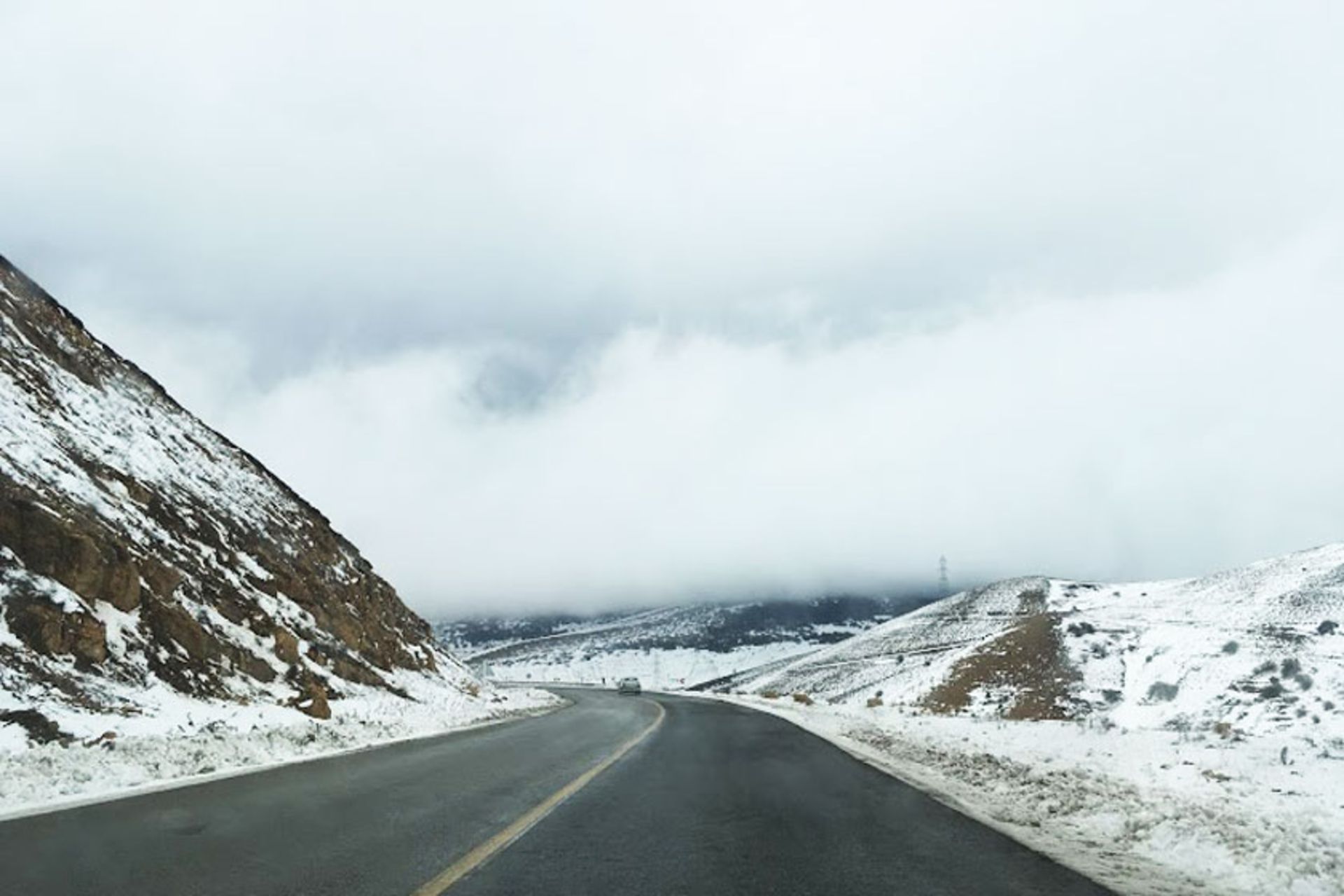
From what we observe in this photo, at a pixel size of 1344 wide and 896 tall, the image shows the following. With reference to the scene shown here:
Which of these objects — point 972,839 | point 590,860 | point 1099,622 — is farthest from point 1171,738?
point 1099,622

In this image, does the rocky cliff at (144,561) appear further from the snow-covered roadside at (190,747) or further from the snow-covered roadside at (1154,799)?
the snow-covered roadside at (1154,799)

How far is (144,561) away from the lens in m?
26.8

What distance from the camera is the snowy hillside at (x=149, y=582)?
19781 mm

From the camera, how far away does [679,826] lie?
31.7 ft

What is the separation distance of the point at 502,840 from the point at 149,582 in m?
22.0

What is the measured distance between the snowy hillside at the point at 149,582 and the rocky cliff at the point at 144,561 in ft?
0.23

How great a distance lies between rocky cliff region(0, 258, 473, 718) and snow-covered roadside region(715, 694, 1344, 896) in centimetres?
1596

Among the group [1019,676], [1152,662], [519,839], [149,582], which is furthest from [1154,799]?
[1152,662]

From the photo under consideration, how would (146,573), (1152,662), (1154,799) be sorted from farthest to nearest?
Result: (1152,662), (146,573), (1154,799)

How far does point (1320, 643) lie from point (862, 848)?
2690 inches

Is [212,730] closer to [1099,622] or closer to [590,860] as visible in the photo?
[590,860]

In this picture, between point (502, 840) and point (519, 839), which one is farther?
point (519, 839)

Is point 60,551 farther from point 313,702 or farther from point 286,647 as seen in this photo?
point 286,647

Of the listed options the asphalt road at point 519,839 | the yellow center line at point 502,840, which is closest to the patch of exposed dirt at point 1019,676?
the yellow center line at point 502,840
